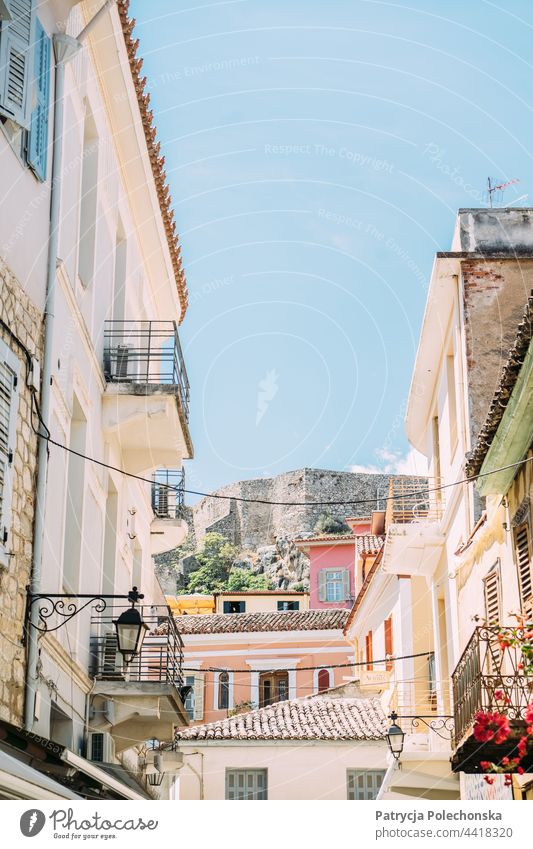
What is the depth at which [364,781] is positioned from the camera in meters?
27.4

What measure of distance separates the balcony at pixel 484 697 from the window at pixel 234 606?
121 ft

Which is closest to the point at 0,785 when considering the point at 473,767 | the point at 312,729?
the point at 473,767

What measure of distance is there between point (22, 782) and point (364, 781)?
69.6ft

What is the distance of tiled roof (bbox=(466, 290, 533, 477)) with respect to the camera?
9906 mm

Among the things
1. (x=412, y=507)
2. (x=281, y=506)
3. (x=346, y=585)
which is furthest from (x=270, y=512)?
(x=412, y=507)

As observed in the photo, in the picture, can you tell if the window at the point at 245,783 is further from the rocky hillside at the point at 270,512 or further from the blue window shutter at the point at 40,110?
the rocky hillside at the point at 270,512

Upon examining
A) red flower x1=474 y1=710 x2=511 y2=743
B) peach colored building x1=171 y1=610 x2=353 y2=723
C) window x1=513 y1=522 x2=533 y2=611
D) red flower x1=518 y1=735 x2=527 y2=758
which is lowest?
red flower x1=518 y1=735 x2=527 y2=758

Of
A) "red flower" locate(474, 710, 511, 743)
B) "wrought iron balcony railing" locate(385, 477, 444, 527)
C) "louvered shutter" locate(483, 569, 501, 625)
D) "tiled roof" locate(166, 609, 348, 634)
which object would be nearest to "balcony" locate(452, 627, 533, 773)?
"red flower" locate(474, 710, 511, 743)

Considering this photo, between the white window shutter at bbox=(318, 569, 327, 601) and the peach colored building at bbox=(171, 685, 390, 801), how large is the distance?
2316 cm

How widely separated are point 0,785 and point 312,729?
21.7 meters

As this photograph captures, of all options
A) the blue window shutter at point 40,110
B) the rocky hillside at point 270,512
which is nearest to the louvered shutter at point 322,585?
the rocky hillside at point 270,512

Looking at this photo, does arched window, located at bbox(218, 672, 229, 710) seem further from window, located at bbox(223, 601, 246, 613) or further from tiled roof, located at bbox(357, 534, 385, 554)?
window, located at bbox(223, 601, 246, 613)

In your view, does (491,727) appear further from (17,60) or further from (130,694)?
(17,60)
